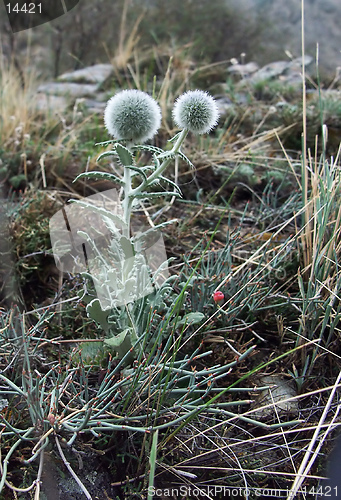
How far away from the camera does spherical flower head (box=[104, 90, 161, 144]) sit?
1.46 meters

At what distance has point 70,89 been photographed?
422 cm

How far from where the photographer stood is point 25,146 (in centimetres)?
291

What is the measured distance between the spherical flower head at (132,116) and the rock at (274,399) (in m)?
1.05

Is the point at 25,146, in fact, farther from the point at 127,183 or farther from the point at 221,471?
the point at 221,471

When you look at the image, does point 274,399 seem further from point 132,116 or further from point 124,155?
point 132,116

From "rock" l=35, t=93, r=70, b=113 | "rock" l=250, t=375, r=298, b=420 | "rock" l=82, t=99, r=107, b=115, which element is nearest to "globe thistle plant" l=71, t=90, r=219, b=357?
"rock" l=250, t=375, r=298, b=420

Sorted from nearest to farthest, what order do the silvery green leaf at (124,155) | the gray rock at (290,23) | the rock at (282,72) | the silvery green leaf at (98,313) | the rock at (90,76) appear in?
the silvery green leaf at (124,155) → the silvery green leaf at (98,313) → the rock at (282,72) → the rock at (90,76) → the gray rock at (290,23)

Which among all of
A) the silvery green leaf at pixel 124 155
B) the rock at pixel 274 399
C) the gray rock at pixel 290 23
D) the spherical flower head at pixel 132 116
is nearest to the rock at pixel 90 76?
the gray rock at pixel 290 23

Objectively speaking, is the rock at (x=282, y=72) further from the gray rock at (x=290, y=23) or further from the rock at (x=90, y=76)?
the rock at (x=90, y=76)

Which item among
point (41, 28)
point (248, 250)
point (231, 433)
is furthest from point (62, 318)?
point (41, 28)

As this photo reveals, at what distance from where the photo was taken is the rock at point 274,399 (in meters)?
1.49

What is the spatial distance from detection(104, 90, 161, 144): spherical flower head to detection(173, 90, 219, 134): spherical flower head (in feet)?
0.33

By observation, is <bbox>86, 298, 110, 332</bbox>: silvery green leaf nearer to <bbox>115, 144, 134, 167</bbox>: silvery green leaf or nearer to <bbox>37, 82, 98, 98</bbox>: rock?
<bbox>115, 144, 134, 167</bbox>: silvery green leaf

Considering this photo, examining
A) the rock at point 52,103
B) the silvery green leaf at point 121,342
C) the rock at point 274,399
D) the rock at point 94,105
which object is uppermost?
the rock at point 52,103
